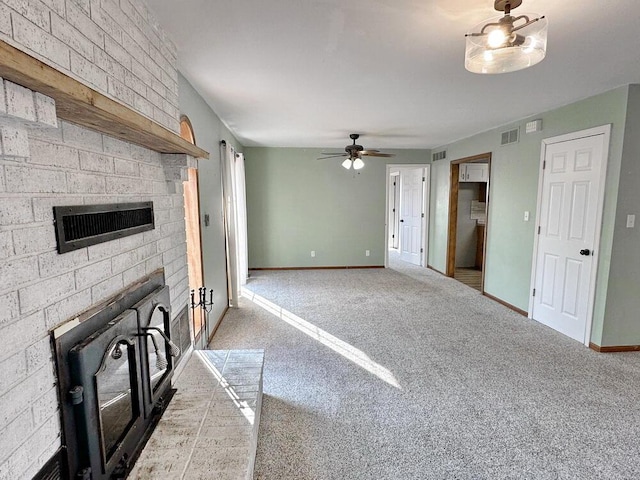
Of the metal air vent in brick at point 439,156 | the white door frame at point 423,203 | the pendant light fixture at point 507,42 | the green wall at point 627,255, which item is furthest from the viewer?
the white door frame at point 423,203

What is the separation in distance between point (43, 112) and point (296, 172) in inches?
219

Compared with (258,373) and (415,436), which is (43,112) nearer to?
(258,373)

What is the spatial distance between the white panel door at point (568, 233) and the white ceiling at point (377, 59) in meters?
0.56

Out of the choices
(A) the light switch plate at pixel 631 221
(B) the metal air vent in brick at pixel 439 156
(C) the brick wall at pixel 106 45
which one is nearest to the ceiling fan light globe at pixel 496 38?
(C) the brick wall at pixel 106 45

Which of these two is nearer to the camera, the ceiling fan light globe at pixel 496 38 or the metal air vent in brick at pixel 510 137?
the ceiling fan light globe at pixel 496 38

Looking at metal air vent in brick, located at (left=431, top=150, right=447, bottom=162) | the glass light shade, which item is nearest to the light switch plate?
the glass light shade

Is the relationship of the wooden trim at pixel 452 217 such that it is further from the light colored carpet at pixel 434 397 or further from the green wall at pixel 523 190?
the light colored carpet at pixel 434 397

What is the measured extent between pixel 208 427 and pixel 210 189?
2.39 m

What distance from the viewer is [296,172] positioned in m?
6.26

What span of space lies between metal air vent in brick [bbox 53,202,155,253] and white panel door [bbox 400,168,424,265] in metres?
6.00

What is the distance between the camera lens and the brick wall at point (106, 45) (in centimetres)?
90

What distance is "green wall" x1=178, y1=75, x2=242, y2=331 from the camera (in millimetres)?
2830

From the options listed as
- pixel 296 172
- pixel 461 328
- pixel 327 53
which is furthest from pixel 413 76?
pixel 296 172

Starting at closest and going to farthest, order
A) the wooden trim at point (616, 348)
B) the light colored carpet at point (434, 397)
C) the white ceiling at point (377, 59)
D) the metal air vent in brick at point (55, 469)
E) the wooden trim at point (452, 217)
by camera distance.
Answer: the metal air vent in brick at point (55, 469), the white ceiling at point (377, 59), the light colored carpet at point (434, 397), the wooden trim at point (616, 348), the wooden trim at point (452, 217)
